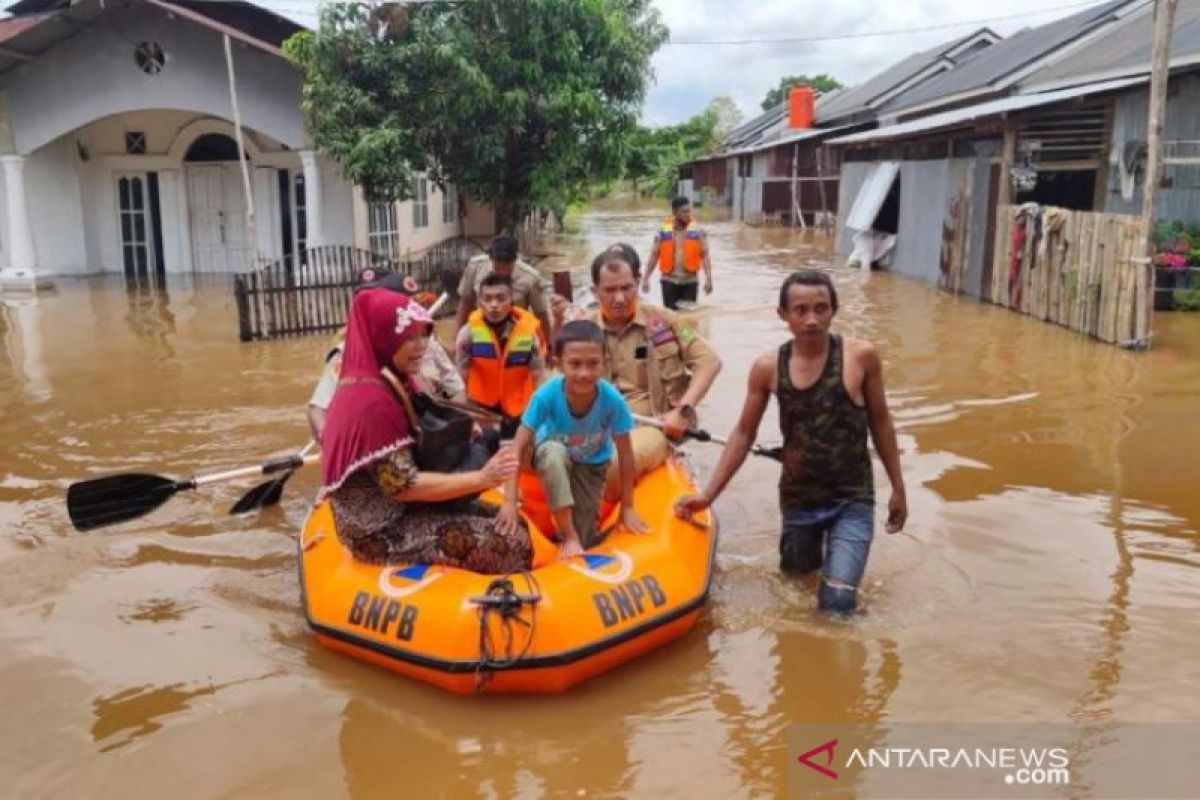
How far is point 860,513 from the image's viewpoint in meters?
4.53

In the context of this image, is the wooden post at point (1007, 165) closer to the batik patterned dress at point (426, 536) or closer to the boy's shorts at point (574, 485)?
the boy's shorts at point (574, 485)

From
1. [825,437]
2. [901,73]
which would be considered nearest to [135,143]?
[825,437]

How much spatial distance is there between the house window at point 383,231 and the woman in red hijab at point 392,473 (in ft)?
42.2

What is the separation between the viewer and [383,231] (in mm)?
17641

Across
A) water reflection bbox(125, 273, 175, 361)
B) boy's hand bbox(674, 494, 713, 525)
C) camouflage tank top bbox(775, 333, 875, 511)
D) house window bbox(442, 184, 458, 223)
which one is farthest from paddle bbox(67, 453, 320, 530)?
house window bbox(442, 184, 458, 223)

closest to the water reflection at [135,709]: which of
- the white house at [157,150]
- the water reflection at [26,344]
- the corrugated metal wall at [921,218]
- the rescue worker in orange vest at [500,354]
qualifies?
the rescue worker in orange vest at [500,354]

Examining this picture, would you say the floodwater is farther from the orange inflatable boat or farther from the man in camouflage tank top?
the man in camouflage tank top

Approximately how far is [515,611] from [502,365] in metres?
2.13

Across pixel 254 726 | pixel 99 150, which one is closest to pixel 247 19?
pixel 99 150

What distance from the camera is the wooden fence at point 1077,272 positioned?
10180 mm

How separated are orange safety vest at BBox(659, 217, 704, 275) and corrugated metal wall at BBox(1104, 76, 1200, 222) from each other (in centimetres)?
603

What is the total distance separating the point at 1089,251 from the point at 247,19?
12498mm

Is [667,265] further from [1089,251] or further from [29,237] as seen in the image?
[29,237]

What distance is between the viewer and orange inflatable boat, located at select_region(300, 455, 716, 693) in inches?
150
